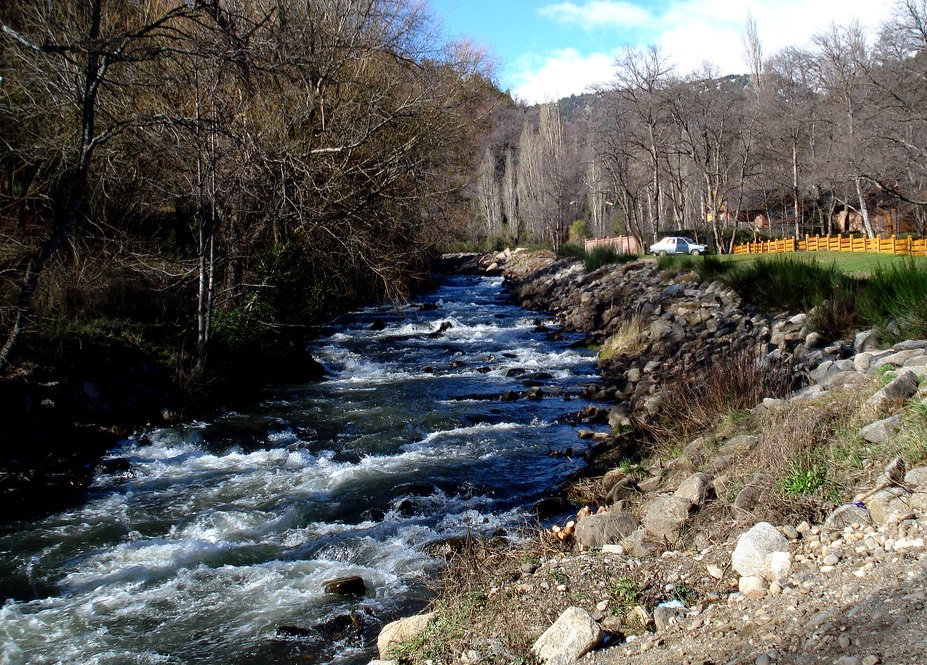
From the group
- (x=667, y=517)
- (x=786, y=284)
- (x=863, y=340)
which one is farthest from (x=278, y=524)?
(x=786, y=284)

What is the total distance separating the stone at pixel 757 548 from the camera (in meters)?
4.39

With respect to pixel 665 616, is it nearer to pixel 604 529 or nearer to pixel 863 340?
pixel 604 529

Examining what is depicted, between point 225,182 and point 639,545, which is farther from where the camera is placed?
point 225,182

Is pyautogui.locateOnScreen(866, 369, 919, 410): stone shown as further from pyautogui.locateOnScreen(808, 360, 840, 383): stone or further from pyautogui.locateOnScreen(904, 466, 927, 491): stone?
pyautogui.locateOnScreen(808, 360, 840, 383): stone

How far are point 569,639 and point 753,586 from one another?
43.0 inches

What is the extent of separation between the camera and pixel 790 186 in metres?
44.2

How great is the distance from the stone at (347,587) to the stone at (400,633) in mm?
1226

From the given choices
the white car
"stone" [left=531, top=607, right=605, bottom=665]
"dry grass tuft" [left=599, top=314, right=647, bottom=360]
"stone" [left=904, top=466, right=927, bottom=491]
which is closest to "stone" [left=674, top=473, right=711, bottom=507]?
"stone" [left=904, top=466, right=927, bottom=491]

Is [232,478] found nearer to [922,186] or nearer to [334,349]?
[334,349]

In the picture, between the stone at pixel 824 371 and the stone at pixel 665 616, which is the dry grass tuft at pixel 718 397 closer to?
the stone at pixel 824 371

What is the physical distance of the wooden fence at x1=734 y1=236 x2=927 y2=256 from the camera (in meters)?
23.2

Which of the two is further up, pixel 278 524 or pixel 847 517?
pixel 847 517

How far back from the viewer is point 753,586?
13.8 ft

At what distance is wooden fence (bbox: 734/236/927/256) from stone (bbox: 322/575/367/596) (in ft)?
57.9
